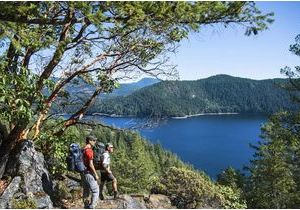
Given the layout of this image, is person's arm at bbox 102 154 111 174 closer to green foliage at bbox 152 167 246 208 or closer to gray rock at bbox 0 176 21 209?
gray rock at bbox 0 176 21 209

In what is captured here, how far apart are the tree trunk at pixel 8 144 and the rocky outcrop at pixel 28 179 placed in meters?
0.18

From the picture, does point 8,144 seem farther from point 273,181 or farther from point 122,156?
point 122,156

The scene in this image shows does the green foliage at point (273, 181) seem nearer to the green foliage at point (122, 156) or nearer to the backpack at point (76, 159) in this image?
the green foliage at point (122, 156)

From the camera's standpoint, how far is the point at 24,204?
1181 cm

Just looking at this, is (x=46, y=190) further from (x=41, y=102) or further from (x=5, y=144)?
(x=41, y=102)

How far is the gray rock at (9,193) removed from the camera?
11.6 meters

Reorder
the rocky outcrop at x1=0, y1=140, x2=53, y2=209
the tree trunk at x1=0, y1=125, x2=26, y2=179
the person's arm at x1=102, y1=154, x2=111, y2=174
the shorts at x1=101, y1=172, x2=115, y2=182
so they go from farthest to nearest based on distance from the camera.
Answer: the tree trunk at x1=0, y1=125, x2=26, y2=179 → the shorts at x1=101, y1=172, x2=115, y2=182 → the person's arm at x1=102, y1=154, x2=111, y2=174 → the rocky outcrop at x1=0, y1=140, x2=53, y2=209

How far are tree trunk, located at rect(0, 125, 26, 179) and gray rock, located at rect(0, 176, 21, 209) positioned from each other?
780mm

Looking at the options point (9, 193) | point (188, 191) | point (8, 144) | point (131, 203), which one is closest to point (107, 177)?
point (131, 203)

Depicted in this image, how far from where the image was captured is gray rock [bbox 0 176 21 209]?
11.6 metres

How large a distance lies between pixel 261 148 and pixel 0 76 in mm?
39819

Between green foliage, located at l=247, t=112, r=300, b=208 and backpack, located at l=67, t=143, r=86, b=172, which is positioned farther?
green foliage, located at l=247, t=112, r=300, b=208

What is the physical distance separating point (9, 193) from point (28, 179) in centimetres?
86

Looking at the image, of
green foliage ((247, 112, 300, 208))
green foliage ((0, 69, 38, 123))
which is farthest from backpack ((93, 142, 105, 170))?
green foliage ((247, 112, 300, 208))
